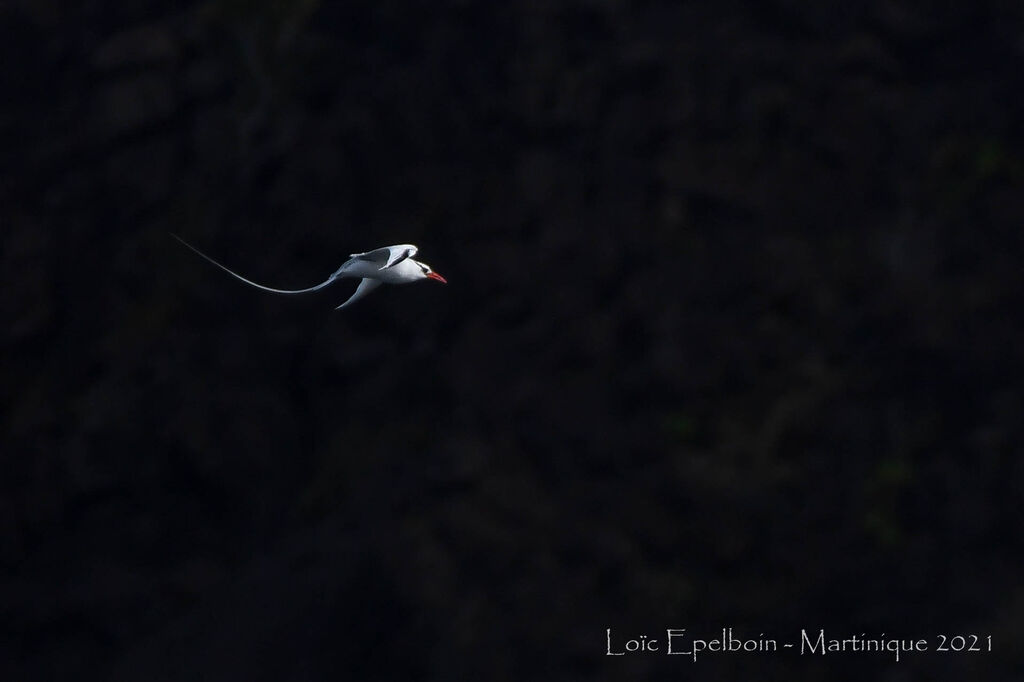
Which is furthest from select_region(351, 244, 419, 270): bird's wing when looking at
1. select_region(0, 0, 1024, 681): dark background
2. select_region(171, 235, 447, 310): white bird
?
select_region(0, 0, 1024, 681): dark background

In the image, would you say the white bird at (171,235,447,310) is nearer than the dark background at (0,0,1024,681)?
Yes

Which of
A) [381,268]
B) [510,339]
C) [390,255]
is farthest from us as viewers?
[510,339]

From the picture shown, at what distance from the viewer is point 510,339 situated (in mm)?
20828

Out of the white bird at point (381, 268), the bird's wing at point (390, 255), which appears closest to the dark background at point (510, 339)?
the white bird at point (381, 268)

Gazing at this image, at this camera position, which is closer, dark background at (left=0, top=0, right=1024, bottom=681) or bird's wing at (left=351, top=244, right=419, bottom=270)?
bird's wing at (left=351, top=244, right=419, bottom=270)

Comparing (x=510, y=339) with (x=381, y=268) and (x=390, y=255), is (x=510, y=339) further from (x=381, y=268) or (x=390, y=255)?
(x=390, y=255)

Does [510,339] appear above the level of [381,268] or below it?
above

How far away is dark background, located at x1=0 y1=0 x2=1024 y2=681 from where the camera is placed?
19.4 meters

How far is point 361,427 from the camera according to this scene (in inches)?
843

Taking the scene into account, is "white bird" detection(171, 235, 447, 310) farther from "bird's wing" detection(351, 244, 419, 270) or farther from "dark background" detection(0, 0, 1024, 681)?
"dark background" detection(0, 0, 1024, 681)

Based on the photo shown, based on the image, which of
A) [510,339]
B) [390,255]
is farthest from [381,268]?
[510,339]

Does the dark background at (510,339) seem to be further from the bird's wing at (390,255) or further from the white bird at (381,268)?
the bird's wing at (390,255)

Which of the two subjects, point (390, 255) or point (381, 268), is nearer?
point (390, 255)

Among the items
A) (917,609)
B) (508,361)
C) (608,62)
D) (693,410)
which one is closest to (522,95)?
(608,62)
